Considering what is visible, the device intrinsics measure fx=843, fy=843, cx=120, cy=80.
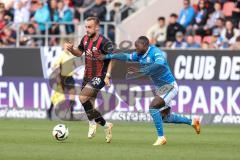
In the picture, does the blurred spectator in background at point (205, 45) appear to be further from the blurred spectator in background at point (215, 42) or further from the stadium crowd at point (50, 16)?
the stadium crowd at point (50, 16)

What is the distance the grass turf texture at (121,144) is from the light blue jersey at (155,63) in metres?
1.29

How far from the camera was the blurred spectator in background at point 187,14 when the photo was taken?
2631 centimetres

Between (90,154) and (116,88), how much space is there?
9.72 meters

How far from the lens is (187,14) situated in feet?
86.5

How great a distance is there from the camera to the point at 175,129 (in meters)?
21.4

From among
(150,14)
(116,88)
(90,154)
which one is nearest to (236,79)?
(116,88)

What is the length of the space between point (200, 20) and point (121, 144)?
10487 mm

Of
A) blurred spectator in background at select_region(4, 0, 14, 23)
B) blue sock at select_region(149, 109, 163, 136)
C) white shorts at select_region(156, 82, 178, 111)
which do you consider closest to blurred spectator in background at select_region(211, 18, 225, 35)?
blurred spectator in background at select_region(4, 0, 14, 23)

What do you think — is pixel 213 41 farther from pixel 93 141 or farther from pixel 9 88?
pixel 93 141

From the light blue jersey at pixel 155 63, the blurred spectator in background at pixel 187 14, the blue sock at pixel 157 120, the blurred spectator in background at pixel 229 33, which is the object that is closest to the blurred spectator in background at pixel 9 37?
the blurred spectator in background at pixel 187 14

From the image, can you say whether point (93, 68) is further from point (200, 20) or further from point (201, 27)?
point (200, 20)

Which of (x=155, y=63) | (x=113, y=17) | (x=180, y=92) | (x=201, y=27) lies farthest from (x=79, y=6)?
(x=155, y=63)

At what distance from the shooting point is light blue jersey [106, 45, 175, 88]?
1589 cm

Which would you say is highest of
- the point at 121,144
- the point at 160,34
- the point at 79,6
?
the point at 79,6
